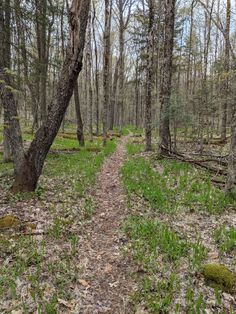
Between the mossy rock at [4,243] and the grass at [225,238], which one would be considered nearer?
the mossy rock at [4,243]

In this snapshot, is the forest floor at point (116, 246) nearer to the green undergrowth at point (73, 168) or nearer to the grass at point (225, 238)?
the grass at point (225, 238)

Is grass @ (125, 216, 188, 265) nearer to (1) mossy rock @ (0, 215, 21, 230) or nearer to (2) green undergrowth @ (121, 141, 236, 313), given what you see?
(2) green undergrowth @ (121, 141, 236, 313)

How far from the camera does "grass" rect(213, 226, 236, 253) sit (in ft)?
14.6

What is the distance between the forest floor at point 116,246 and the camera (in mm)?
3318

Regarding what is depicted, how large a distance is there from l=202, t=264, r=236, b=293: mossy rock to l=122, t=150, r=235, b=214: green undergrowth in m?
2.25

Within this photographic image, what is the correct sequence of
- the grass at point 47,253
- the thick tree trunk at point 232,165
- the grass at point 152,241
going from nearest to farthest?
the grass at point 47,253 → the grass at point 152,241 → the thick tree trunk at point 232,165

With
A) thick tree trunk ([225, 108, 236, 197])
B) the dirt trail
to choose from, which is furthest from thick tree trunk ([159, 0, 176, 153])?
the dirt trail

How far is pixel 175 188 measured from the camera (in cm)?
755

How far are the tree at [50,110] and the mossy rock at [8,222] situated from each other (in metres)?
1.53

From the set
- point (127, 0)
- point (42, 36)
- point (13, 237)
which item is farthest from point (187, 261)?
point (127, 0)

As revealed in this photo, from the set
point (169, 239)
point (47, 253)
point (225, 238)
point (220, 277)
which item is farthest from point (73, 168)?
point (220, 277)

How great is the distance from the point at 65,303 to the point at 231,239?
2.96 meters

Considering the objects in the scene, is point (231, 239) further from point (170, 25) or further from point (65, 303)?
point (170, 25)

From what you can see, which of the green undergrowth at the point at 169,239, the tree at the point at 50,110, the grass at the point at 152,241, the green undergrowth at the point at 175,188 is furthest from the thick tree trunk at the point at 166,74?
the grass at the point at 152,241
